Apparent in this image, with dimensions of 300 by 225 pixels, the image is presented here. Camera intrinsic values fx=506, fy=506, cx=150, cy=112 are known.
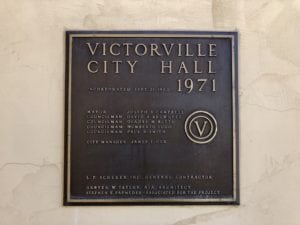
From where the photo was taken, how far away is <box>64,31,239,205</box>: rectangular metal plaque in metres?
4.49

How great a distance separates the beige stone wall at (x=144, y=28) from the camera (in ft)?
14.7

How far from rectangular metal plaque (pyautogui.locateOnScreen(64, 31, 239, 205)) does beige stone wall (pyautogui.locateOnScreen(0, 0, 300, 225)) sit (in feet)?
0.30

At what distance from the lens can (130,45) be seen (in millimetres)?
4586

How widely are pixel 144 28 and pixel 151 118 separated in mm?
821

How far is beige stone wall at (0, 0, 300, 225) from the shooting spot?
449 cm

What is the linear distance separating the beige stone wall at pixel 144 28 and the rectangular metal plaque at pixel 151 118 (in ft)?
0.30

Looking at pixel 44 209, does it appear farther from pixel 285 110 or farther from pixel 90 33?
pixel 285 110

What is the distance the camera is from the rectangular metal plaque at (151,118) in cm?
449

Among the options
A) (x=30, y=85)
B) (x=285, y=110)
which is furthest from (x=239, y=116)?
(x=30, y=85)

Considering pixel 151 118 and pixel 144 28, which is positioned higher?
pixel 144 28

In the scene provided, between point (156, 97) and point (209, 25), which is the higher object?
point (209, 25)

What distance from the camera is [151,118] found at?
14.9 feet

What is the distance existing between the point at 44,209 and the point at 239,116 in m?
1.92

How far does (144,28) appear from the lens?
4.59 m
